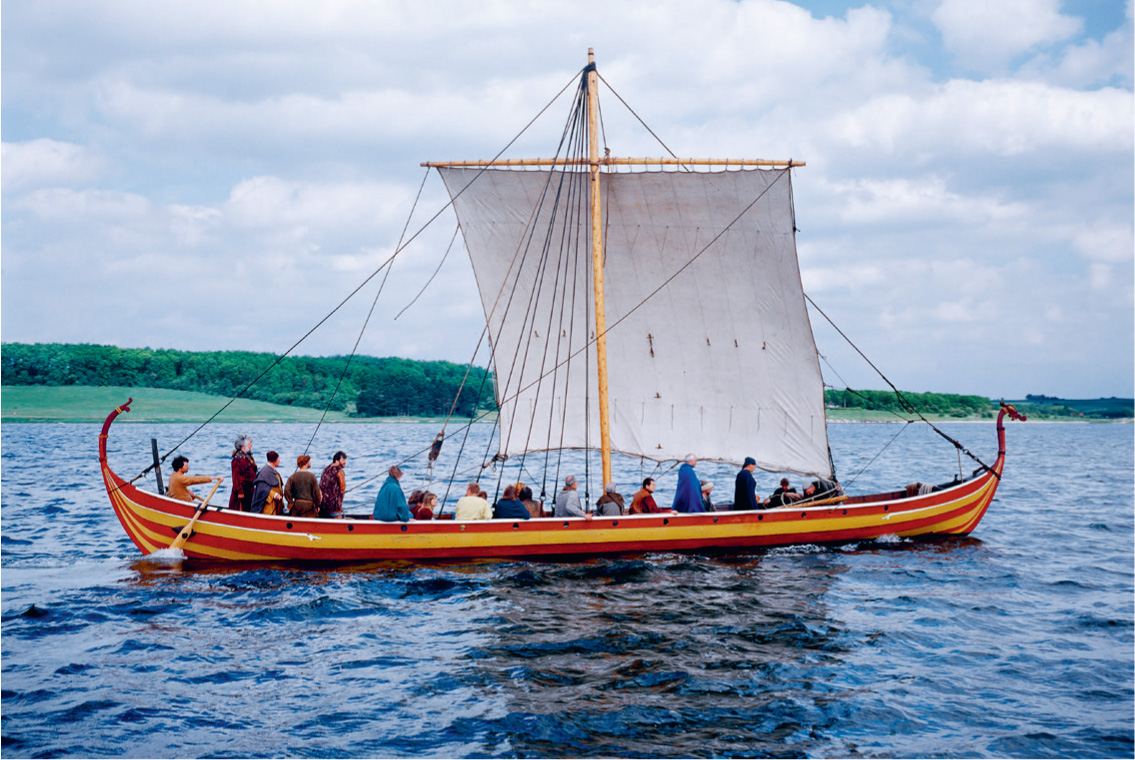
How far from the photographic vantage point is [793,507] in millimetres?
19266

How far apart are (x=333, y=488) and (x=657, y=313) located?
8.87 metres

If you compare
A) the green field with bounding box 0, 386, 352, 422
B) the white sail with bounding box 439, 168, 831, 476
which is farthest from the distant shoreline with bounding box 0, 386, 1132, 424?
the white sail with bounding box 439, 168, 831, 476

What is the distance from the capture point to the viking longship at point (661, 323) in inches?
806

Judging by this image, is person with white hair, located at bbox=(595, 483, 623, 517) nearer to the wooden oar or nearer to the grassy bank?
the wooden oar

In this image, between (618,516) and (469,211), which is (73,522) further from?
(618,516)

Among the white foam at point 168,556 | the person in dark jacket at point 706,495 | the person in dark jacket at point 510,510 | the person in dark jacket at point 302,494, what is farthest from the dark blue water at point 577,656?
the person in dark jacket at point 706,495

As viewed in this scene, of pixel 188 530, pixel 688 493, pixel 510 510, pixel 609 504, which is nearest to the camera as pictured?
pixel 188 530

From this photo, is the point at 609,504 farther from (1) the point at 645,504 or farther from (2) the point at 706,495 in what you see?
(2) the point at 706,495

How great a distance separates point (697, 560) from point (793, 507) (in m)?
2.69

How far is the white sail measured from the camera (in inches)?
819

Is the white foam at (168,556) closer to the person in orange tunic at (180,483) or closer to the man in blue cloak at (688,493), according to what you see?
the person in orange tunic at (180,483)

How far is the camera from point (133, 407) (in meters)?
138

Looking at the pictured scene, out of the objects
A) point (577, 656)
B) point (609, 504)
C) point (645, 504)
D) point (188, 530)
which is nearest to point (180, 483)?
point (188, 530)

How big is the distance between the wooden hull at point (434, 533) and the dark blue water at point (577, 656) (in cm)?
40
